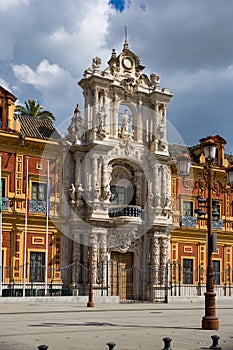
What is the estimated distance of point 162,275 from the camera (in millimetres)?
37375

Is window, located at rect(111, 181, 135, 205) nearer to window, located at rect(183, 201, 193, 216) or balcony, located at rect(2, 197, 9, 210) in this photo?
window, located at rect(183, 201, 193, 216)

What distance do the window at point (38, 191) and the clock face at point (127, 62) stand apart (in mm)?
10285

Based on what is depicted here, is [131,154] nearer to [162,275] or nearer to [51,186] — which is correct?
[51,186]

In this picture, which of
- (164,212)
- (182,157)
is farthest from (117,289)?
(182,157)

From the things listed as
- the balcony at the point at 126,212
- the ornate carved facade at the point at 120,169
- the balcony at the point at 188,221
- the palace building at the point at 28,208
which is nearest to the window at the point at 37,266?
the palace building at the point at 28,208

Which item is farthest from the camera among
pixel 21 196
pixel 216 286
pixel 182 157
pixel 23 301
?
pixel 216 286

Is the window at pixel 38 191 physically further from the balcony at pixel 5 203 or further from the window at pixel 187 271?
the window at pixel 187 271

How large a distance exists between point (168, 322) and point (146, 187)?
66.3 ft

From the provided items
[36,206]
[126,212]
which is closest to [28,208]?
[36,206]

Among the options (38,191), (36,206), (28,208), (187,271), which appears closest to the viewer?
(28,208)

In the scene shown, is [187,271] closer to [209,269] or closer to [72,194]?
[72,194]

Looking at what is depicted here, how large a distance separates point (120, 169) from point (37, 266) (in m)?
8.73

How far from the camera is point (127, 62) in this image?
39.0 metres

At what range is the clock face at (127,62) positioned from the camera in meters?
38.8
